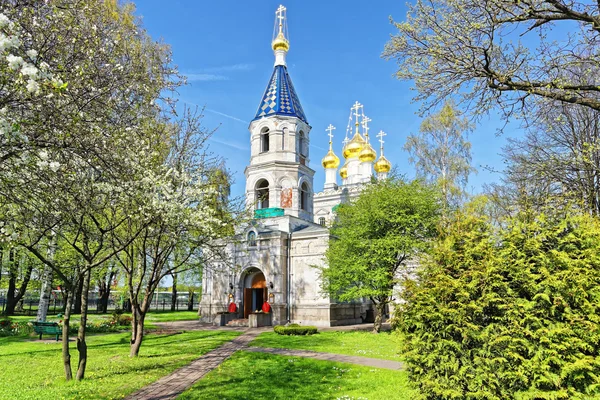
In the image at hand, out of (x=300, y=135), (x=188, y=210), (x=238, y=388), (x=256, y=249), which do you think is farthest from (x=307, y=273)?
(x=238, y=388)

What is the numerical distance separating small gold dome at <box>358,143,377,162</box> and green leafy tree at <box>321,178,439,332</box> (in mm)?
16415

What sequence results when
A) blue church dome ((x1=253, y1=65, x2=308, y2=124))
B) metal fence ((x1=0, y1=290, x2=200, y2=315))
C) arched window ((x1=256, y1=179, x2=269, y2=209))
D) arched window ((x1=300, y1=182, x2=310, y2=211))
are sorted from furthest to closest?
metal fence ((x1=0, y1=290, x2=200, y2=315)) → arched window ((x1=300, y1=182, x2=310, y2=211)) → blue church dome ((x1=253, y1=65, x2=308, y2=124)) → arched window ((x1=256, y1=179, x2=269, y2=209))

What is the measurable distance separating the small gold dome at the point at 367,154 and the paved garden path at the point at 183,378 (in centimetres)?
2683

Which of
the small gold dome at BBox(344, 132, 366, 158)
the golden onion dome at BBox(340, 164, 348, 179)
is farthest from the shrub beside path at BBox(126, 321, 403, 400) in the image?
the golden onion dome at BBox(340, 164, 348, 179)

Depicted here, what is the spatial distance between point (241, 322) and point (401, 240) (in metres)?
12.0

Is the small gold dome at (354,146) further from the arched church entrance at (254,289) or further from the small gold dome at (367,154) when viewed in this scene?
the arched church entrance at (254,289)

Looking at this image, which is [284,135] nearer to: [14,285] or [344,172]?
[344,172]

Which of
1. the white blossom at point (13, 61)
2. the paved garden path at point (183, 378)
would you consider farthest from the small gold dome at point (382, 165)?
the white blossom at point (13, 61)

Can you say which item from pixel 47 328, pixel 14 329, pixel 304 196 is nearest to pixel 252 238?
pixel 304 196

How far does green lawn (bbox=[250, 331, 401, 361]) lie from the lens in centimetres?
1404

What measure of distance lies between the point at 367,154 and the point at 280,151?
510 inches

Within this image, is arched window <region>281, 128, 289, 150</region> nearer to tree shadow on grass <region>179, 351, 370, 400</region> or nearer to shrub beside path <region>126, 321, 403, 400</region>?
shrub beside path <region>126, 321, 403, 400</region>

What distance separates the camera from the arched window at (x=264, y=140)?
30.0m

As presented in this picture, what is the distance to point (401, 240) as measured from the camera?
822 inches
